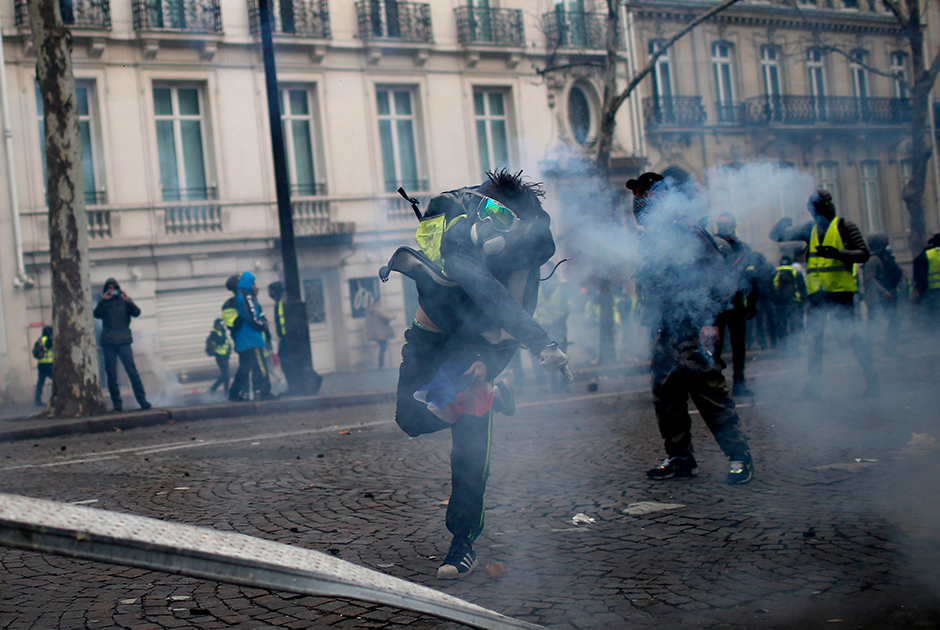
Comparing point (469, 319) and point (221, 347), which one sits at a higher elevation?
point (469, 319)

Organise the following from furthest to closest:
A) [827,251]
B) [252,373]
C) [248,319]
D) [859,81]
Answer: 1. [859,81]
2. [252,373]
3. [248,319]
4. [827,251]

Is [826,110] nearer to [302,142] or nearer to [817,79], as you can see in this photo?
[817,79]

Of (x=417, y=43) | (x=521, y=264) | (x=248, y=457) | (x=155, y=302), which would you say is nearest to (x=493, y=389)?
(x=521, y=264)

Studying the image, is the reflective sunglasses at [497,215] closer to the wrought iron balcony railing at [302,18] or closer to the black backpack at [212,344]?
the black backpack at [212,344]

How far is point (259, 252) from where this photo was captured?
18703mm

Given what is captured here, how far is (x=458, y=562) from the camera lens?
3.68 m

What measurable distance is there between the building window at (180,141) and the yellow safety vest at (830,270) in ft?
45.2

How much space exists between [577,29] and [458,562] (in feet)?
55.2

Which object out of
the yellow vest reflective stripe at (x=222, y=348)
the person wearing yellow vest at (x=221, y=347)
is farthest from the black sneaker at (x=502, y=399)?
the yellow vest reflective stripe at (x=222, y=348)

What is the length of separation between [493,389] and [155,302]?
1558cm

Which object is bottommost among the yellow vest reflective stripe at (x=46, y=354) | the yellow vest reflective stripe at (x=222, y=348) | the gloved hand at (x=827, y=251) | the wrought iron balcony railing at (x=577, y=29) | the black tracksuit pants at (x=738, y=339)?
the black tracksuit pants at (x=738, y=339)

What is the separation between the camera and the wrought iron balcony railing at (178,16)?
17.7 m

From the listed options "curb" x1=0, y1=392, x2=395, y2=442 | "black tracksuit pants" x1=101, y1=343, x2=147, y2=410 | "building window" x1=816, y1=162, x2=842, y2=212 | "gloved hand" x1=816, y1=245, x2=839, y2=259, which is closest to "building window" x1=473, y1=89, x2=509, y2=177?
"building window" x1=816, y1=162, x2=842, y2=212

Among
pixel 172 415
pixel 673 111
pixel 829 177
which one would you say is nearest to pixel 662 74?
pixel 673 111
